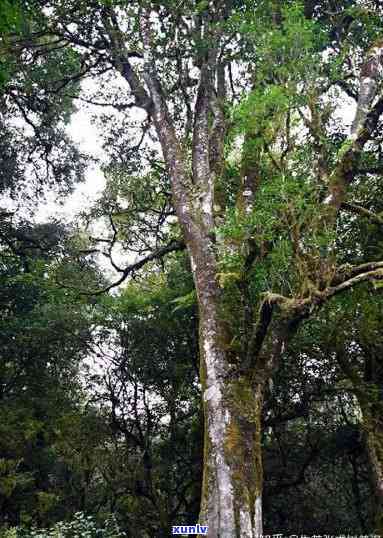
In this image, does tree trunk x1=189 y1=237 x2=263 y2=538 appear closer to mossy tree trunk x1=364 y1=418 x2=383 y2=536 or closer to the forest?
the forest

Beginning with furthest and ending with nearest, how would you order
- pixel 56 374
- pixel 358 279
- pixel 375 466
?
1. pixel 56 374
2. pixel 375 466
3. pixel 358 279

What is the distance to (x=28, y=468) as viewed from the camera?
401 inches

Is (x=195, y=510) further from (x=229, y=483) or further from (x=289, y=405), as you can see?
(x=229, y=483)

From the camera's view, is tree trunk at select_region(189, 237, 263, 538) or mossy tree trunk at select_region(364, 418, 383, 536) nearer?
tree trunk at select_region(189, 237, 263, 538)

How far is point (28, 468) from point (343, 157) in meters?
8.96

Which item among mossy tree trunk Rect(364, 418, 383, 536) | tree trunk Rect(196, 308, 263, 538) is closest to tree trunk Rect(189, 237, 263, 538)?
tree trunk Rect(196, 308, 263, 538)

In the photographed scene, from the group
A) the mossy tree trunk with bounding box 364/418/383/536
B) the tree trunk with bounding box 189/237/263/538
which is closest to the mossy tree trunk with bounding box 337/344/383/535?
the mossy tree trunk with bounding box 364/418/383/536

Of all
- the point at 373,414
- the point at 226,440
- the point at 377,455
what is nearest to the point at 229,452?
the point at 226,440

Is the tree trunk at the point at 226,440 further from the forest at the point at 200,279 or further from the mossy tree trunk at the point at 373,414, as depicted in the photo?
the mossy tree trunk at the point at 373,414

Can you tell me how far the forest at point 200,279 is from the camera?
4383mm

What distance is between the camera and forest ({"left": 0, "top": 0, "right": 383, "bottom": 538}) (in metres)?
4.38

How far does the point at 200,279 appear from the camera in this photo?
5.10 m

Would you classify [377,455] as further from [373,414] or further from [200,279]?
[200,279]

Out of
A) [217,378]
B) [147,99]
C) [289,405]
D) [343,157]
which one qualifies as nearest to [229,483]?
[217,378]
